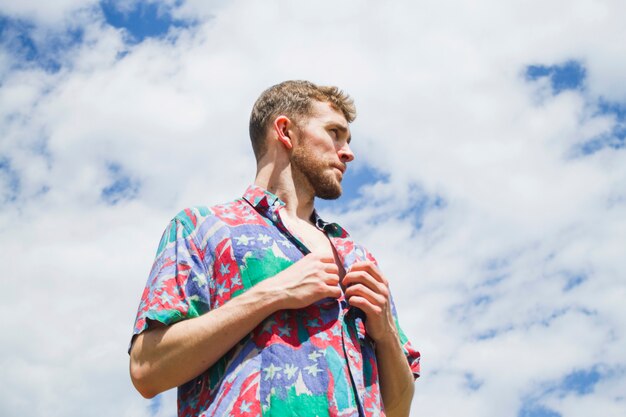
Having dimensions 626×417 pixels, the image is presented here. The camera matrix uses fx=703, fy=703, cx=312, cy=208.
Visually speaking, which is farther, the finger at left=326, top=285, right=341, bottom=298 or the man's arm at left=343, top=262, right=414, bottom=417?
the man's arm at left=343, top=262, right=414, bottom=417

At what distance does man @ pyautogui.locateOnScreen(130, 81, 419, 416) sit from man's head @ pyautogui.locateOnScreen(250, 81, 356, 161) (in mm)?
586

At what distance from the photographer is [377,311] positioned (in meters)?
3.36

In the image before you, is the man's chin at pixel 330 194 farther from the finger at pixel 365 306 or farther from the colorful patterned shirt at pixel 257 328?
the finger at pixel 365 306

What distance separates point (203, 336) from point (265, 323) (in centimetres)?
30

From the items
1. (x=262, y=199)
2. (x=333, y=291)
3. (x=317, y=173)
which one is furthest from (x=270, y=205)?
(x=333, y=291)

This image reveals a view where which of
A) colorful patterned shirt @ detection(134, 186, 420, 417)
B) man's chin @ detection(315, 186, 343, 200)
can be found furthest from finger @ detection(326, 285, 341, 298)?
man's chin @ detection(315, 186, 343, 200)

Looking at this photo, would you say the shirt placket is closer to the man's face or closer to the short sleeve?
the man's face

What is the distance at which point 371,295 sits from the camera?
335 cm

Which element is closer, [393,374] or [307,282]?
[307,282]

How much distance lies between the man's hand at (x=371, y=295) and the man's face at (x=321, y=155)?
0.83m

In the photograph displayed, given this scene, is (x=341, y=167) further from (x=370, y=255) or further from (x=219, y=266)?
(x=219, y=266)

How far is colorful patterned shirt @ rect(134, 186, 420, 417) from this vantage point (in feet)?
9.63

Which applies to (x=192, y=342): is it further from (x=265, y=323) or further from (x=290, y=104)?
(x=290, y=104)

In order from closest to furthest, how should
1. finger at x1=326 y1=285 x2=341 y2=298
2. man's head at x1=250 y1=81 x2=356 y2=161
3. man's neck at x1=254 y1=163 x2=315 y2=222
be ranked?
1. finger at x1=326 y1=285 x2=341 y2=298
2. man's neck at x1=254 y1=163 x2=315 y2=222
3. man's head at x1=250 y1=81 x2=356 y2=161
